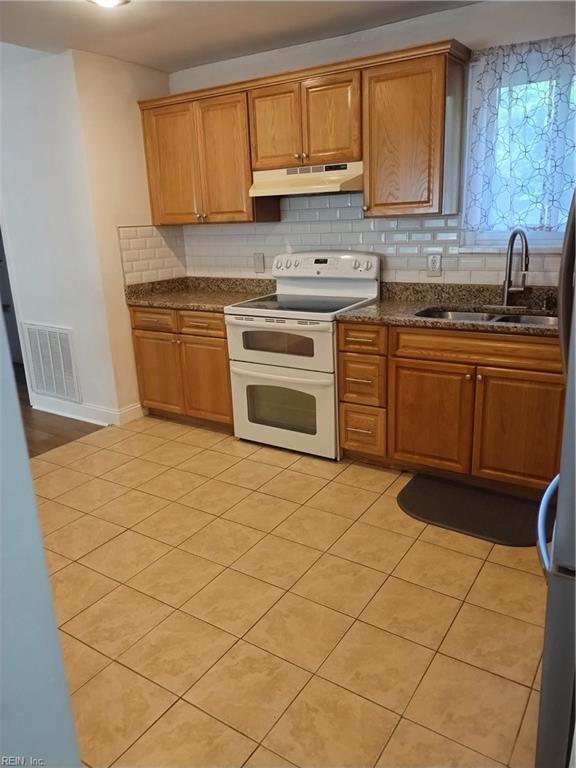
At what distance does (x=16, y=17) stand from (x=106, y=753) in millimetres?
3285

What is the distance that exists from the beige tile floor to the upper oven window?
0.72 meters

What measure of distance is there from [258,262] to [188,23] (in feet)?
4.93

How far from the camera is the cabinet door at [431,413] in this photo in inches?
113

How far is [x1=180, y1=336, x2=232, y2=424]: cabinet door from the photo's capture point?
3752mm

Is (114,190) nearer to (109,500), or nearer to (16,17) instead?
(16,17)

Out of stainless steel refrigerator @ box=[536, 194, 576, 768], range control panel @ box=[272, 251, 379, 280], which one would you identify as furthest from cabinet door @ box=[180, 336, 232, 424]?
stainless steel refrigerator @ box=[536, 194, 576, 768]

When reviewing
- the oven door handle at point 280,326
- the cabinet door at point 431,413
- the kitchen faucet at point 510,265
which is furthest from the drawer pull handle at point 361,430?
the kitchen faucet at point 510,265

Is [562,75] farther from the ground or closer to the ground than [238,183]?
farther from the ground

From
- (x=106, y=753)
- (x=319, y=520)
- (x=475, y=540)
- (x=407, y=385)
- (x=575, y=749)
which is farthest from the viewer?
(x=407, y=385)

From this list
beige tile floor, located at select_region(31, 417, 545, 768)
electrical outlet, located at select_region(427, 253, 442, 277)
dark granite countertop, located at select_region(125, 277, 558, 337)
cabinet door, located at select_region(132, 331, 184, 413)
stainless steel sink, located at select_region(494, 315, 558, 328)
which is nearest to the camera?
beige tile floor, located at select_region(31, 417, 545, 768)

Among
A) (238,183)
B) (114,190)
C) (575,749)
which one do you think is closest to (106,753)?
(575,749)

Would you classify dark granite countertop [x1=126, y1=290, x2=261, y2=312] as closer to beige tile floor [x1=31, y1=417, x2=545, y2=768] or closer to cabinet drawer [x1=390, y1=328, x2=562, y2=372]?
beige tile floor [x1=31, y1=417, x2=545, y2=768]

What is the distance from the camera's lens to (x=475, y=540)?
257 centimetres

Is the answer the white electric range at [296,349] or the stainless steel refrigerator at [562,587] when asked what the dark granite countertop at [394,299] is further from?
the stainless steel refrigerator at [562,587]
